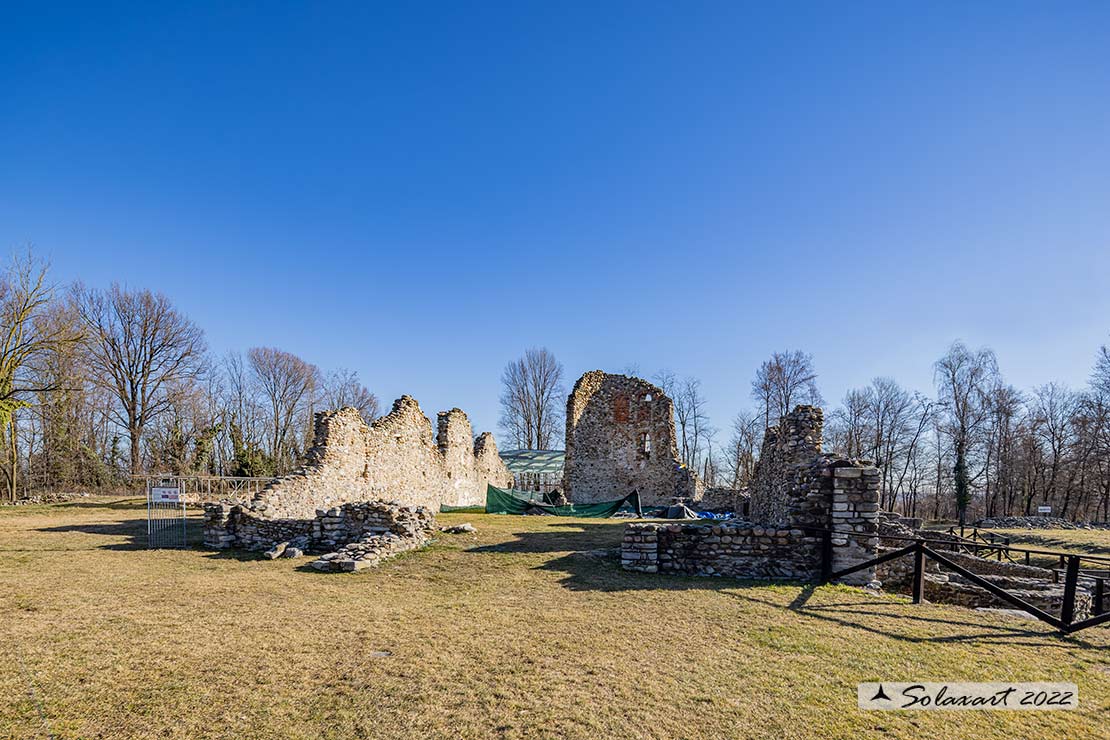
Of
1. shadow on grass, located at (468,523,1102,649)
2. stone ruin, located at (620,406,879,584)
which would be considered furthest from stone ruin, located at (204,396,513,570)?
stone ruin, located at (620,406,879,584)

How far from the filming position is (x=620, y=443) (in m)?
30.3

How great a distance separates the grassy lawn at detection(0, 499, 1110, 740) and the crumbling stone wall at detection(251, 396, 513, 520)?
6.62m

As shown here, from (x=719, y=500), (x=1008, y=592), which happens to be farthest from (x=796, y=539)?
(x=719, y=500)

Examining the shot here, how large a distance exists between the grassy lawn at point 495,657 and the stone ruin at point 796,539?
2.26 ft

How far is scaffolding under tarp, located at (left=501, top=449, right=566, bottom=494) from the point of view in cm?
3775

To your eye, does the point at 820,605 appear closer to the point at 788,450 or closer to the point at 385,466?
the point at 788,450

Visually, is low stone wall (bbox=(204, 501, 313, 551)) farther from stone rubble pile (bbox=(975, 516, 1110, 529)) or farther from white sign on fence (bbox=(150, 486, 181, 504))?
stone rubble pile (bbox=(975, 516, 1110, 529))

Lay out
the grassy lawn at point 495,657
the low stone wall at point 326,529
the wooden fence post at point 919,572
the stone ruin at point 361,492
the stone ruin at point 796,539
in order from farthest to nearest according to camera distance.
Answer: the stone ruin at point 361,492, the low stone wall at point 326,529, the stone ruin at point 796,539, the wooden fence post at point 919,572, the grassy lawn at point 495,657

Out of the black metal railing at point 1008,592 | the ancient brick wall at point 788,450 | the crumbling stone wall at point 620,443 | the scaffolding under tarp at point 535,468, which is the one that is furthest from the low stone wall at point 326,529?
the scaffolding under tarp at point 535,468

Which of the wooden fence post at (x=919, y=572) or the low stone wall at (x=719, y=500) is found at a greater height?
the wooden fence post at (x=919, y=572)

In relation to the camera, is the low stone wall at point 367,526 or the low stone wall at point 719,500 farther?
the low stone wall at point 719,500

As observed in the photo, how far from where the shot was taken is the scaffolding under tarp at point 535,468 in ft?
124

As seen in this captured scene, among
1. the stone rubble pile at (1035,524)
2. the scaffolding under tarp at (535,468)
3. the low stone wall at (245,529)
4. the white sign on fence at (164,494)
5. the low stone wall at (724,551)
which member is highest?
the white sign on fence at (164,494)

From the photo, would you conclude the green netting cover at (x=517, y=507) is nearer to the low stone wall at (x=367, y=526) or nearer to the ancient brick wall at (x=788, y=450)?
the ancient brick wall at (x=788, y=450)
